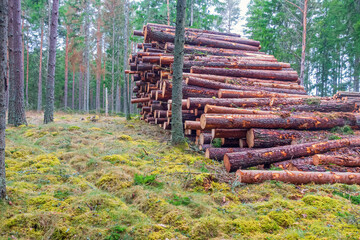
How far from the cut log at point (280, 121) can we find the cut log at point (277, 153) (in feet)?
2.82

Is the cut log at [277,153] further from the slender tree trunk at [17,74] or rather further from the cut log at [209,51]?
the slender tree trunk at [17,74]

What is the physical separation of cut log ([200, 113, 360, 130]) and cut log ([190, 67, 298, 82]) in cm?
358

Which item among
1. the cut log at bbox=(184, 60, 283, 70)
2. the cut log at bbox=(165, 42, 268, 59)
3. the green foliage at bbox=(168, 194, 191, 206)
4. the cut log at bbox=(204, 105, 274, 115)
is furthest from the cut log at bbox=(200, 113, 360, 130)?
the cut log at bbox=(165, 42, 268, 59)

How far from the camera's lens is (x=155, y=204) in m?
3.34

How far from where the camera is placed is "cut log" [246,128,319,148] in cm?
566

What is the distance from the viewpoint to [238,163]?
4887 mm

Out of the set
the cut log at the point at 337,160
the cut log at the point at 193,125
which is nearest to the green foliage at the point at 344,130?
the cut log at the point at 337,160

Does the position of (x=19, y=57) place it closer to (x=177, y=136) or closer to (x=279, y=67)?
(x=177, y=136)

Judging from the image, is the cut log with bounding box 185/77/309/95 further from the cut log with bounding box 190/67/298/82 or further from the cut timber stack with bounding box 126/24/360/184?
the cut log with bounding box 190/67/298/82

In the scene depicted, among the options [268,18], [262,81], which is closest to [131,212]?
[262,81]

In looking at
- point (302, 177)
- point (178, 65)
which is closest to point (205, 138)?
point (178, 65)

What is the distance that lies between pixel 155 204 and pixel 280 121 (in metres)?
4.25

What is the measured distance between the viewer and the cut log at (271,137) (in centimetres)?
566

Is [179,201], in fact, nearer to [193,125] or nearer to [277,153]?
[277,153]
